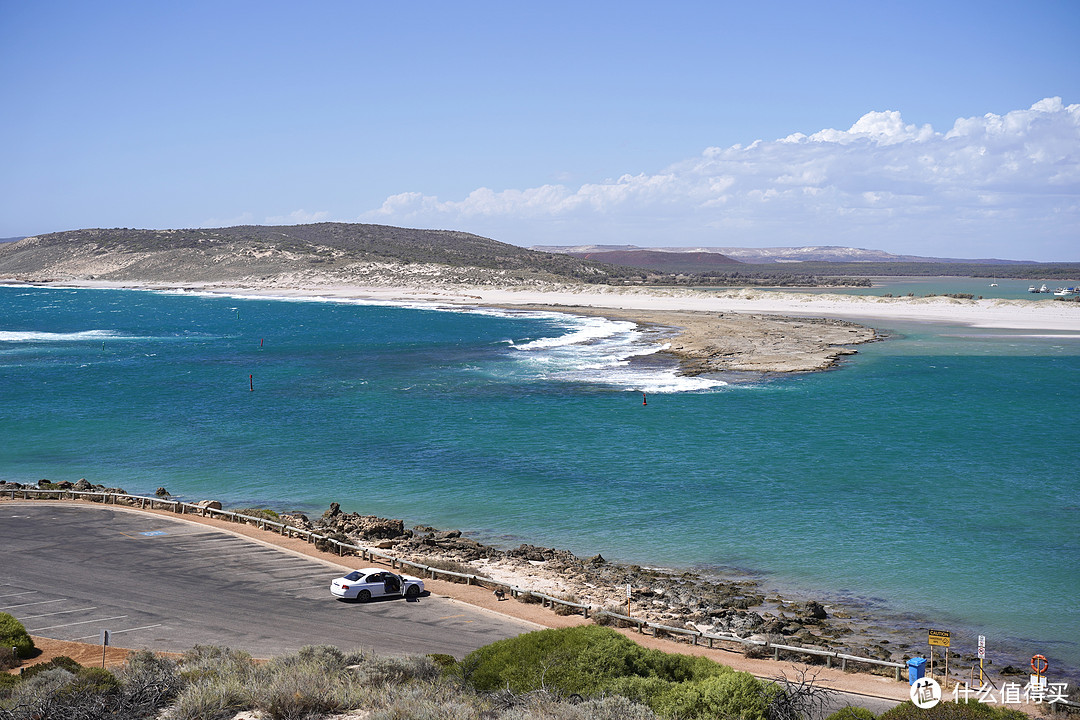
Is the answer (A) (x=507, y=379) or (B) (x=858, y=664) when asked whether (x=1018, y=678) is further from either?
(A) (x=507, y=379)

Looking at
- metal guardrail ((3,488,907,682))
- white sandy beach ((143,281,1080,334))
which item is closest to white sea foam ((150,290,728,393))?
white sandy beach ((143,281,1080,334))

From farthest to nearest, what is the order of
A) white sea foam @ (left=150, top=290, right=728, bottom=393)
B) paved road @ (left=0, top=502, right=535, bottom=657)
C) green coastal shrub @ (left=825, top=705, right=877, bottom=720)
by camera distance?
1. white sea foam @ (left=150, top=290, right=728, bottom=393)
2. paved road @ (left=0, top=502, right=535, bottom=657)
3. green coastal shrub @ (left=825, top=705, right=877, bottom=720)

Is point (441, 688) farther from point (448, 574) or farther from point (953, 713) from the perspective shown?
point (448, 574)

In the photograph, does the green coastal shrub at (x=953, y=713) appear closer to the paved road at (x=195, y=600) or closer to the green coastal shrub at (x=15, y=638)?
the paved road at (x=195, y=600)

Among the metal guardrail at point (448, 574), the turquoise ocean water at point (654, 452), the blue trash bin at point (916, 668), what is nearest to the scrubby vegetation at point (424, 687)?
the blue trash bin at point (916, 668)

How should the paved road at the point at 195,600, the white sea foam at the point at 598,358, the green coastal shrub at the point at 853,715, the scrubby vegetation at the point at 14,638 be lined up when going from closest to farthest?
the green coastal shrub at the point at 853,715 → the scrubby vegetation at the point at 14,638 → the paved road at the point at 195,600 → the white sea foam at the point at 598,358

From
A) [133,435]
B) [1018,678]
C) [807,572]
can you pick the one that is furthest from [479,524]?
[133,435]

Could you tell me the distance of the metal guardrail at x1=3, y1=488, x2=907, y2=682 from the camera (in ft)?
63.6

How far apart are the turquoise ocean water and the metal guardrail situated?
3.59m

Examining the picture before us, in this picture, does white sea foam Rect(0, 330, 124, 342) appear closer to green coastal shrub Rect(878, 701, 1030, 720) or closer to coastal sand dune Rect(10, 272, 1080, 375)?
coastal sand dune Rect(10, 272, 1080, 375)

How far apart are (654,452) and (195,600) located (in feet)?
82.1

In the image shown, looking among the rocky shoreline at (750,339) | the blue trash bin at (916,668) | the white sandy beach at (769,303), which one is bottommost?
the blue trash bin at (916,668)

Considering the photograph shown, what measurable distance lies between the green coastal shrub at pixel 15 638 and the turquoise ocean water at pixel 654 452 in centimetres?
1534

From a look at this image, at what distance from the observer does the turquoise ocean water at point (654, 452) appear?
1100 inches
